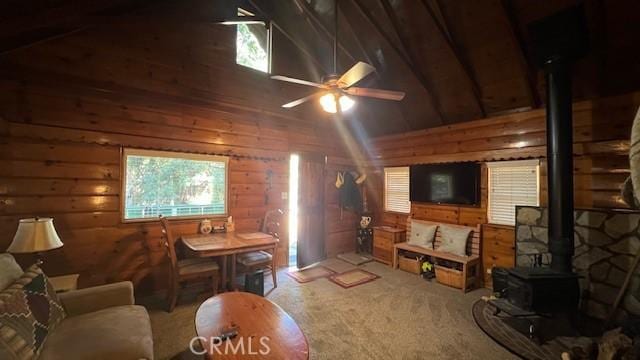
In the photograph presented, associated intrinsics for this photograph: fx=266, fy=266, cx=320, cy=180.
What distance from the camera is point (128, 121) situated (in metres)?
3.57

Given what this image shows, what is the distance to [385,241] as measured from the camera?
17.3ft

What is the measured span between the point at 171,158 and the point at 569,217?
5073 mm

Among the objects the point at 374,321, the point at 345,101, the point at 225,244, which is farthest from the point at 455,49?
the point at 225,244

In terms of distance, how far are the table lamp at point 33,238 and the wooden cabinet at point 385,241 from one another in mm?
4721

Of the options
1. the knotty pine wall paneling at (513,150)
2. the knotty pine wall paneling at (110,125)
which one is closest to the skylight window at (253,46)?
the knotty pine wall paneling at (110,125)

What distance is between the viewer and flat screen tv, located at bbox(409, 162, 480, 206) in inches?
173

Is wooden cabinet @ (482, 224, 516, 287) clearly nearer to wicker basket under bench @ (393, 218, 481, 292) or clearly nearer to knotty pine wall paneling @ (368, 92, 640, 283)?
knotty pine wall paneling @ (368, 92, 640, 283)

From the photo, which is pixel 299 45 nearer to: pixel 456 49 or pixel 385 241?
pixel 456 49

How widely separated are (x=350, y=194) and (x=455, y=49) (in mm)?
3282

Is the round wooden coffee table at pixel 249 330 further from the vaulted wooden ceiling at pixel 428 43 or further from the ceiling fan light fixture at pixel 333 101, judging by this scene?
the vaulted wooden ceiling at pixel 428 43

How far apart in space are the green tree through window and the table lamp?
10.9 feet

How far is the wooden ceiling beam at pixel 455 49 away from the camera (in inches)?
139

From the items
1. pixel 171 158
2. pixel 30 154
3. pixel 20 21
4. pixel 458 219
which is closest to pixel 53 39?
pixel 20 21

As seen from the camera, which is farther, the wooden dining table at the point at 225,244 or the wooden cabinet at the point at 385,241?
the wooden cabinet at the point at 385,241
